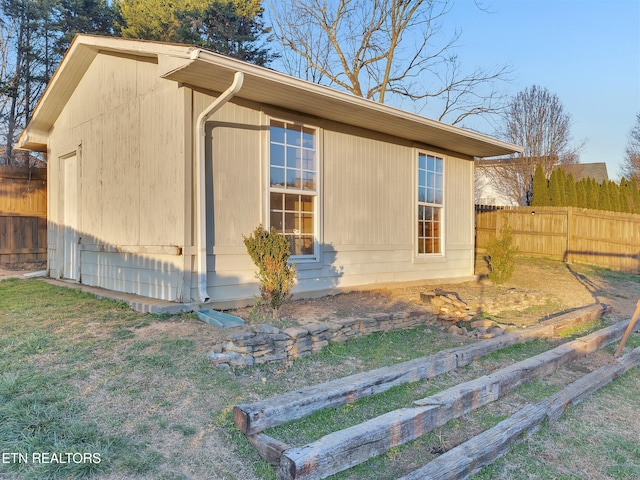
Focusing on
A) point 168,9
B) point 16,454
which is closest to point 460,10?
point 168,9

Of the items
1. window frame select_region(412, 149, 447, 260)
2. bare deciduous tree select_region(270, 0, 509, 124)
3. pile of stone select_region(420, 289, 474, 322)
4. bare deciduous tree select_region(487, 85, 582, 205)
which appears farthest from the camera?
bare deciduous tree select_region(487, 85, 582, 205)

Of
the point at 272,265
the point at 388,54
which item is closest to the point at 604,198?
the point at 388,54

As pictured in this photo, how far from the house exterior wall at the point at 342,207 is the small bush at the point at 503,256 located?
41.6 inches

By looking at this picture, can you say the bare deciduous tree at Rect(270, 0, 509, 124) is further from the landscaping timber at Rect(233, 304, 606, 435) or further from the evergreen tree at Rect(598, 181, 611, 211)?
the landscaping timber at Rect(233, 304, 606, 435)

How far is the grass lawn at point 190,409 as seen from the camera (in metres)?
2.40

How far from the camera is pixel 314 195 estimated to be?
22.6 feet

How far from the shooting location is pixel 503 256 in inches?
336

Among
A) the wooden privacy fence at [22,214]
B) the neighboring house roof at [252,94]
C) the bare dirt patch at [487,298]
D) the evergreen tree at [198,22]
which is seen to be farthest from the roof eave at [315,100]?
the evergreen tree at [198,22]

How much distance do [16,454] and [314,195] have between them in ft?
16.9

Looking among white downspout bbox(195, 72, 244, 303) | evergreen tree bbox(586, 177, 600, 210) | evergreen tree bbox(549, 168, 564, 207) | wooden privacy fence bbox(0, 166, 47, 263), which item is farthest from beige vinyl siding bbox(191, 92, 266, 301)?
evergreen tree bbox(586, 177, 600, 210)

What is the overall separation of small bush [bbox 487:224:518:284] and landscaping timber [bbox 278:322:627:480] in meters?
4.63

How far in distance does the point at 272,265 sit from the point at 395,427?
8.70ft

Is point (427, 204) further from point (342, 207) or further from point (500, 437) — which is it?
point (500, 437)

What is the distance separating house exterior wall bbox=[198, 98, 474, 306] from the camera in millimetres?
5789
